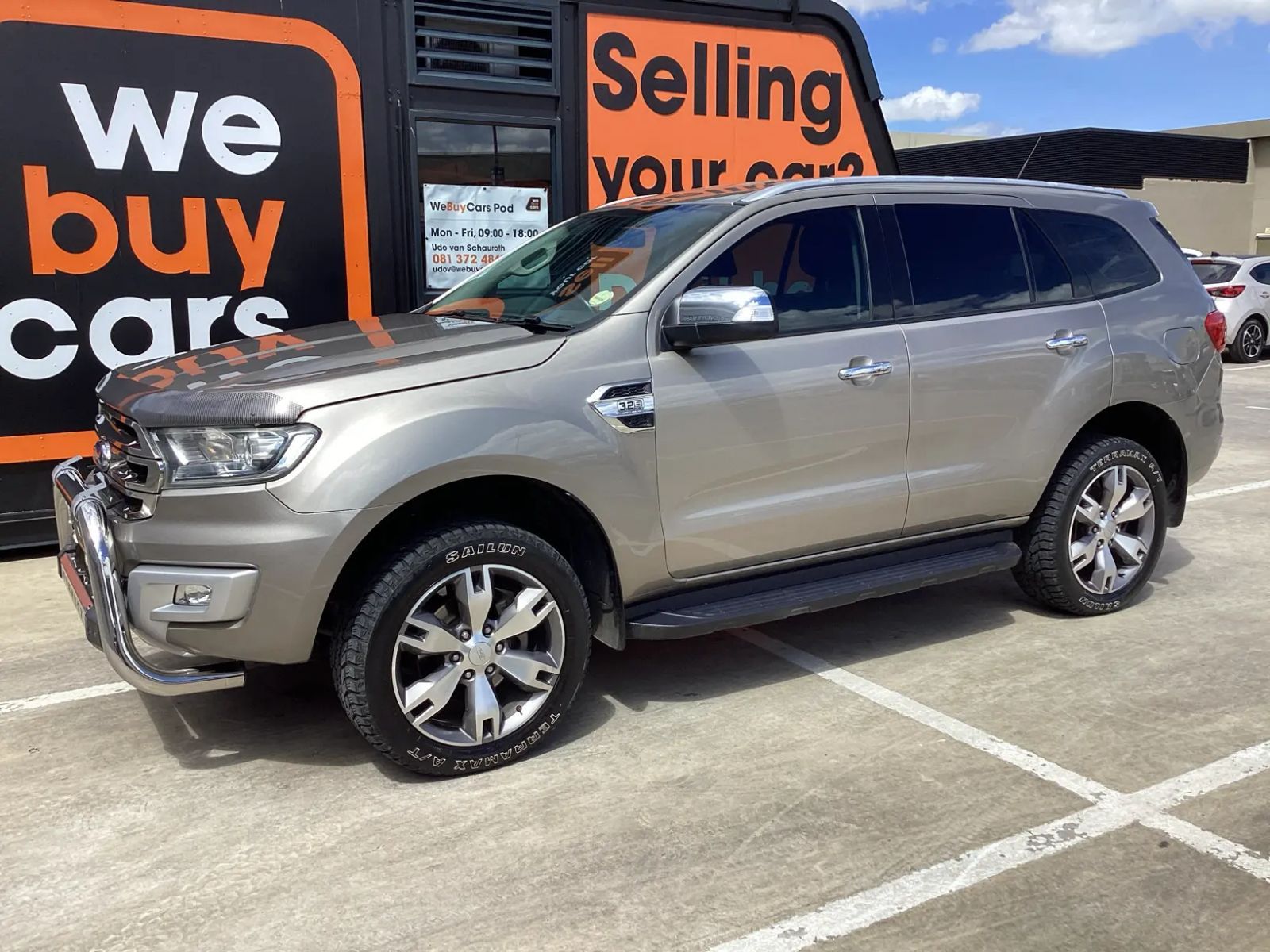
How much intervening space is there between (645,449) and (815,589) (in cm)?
98

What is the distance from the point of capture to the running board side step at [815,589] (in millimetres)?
3906

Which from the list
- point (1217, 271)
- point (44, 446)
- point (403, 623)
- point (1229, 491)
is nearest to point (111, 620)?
point (403, 623)

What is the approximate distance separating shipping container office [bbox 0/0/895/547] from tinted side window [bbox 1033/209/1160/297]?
3.16 m

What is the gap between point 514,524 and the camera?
382cm

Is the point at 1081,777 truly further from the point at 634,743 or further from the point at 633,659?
the point at 633,659

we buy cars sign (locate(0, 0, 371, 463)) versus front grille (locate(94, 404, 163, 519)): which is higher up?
we buy cars sign (locate(0, 0, 371, 463))

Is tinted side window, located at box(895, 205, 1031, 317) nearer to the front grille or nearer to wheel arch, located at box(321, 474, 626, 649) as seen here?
wheel arch, located at box(321, 474, 626, 649)


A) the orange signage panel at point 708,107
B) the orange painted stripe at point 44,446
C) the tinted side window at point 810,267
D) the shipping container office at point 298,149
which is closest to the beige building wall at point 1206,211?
the orange signage panel at point 708,107

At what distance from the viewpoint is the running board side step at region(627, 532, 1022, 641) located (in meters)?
3.91

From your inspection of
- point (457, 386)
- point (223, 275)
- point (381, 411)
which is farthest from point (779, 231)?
point (223, 275)

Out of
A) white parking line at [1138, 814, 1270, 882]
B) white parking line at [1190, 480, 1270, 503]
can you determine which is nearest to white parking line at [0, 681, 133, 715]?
white parking line at [1138, 814, 1270, 882]

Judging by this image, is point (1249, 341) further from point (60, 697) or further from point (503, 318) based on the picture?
point (60, 697)

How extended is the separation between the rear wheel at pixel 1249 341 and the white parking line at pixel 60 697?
54.3 ft

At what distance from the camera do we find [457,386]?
346cm
